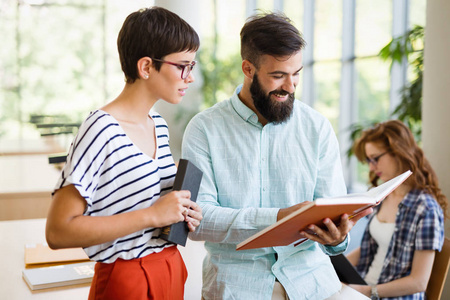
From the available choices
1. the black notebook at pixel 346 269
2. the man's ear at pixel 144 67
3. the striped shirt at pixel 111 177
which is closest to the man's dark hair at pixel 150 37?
the man's ear at pixel 144 67

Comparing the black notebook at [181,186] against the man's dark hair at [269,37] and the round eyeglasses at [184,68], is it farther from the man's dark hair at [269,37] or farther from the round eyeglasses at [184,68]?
the man's dark hair at [269,37]

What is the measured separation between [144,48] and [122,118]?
198 mm

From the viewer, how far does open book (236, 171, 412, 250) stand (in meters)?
1.33

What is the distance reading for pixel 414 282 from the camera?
2502mm

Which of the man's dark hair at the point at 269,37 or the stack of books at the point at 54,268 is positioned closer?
the man's dark hair at the point at 269,37

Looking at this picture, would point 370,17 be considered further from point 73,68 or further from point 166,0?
point 73,68

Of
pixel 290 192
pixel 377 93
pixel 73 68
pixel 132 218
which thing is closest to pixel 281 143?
pixel 290 192

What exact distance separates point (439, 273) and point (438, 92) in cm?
120

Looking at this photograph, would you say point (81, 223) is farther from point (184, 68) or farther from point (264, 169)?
point (264, 169)

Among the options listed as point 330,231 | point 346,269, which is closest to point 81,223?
point 330,231

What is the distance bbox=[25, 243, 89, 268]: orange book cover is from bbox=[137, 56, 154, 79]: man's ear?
3.82ft

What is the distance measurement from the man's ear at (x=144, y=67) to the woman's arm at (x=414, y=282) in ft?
5.28

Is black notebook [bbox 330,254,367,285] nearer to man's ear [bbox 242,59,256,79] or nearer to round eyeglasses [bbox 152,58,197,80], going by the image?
man's ear [bbox 242,59,256,79]

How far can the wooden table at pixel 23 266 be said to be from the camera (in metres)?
1.93
